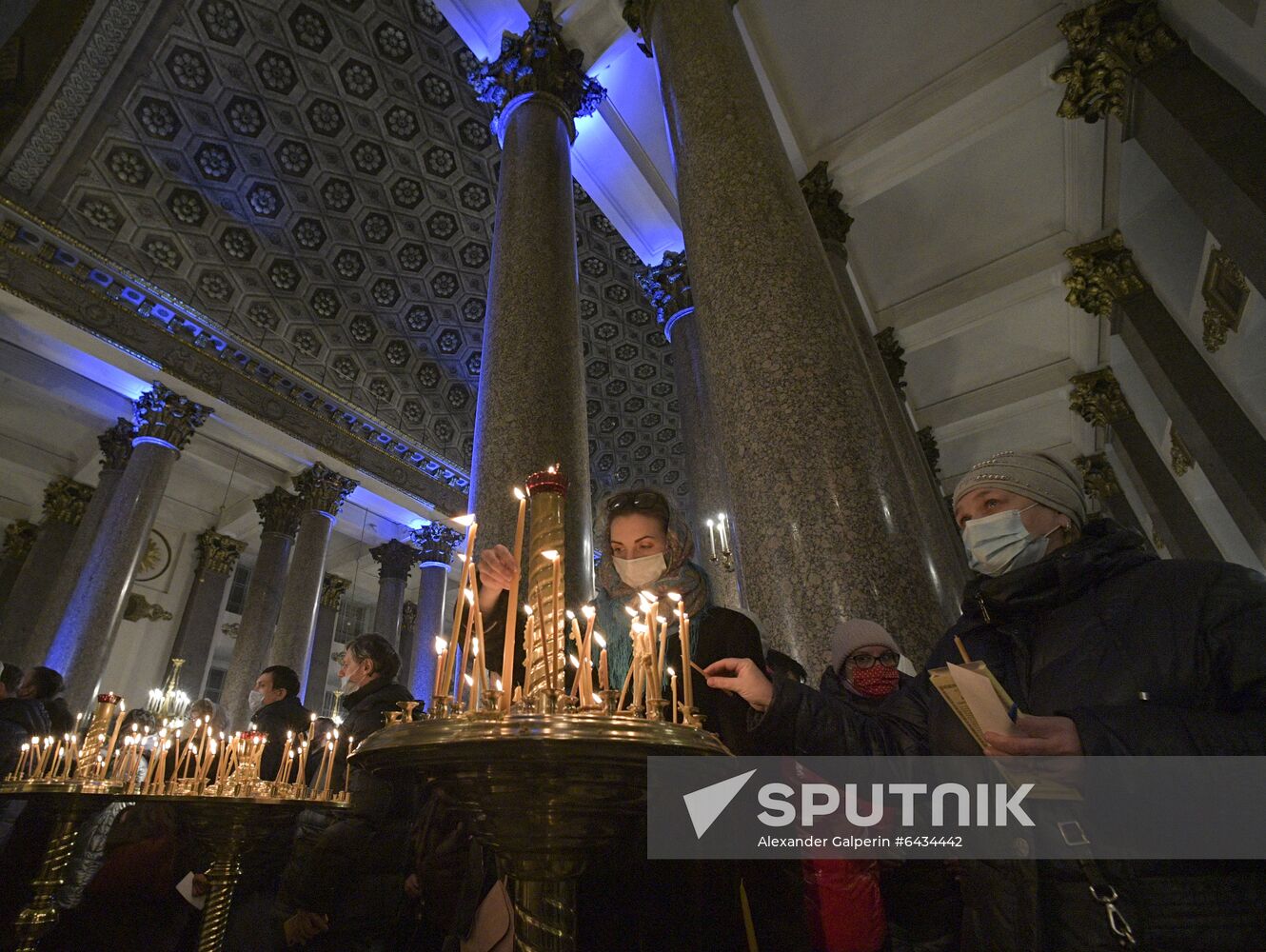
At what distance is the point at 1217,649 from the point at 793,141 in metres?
7.72

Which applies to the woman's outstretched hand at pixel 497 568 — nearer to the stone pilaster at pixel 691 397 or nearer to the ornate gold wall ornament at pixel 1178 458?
the stone pilaster at pixel 691 397

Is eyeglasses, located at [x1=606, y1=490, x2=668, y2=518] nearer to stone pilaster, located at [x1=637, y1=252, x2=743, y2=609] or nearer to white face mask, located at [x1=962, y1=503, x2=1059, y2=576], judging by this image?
white face mask, located at [x1=962, y1=503, x2=1059, y2=576]

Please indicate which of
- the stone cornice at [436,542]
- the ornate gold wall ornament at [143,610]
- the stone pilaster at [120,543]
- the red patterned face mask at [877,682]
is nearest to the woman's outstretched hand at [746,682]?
the red patterned face mask at [877,682]

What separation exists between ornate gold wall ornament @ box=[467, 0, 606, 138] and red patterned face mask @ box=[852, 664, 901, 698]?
206 inches

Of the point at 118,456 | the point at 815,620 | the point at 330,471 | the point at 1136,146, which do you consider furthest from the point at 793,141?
the point at 118,456

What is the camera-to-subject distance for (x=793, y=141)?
7.40m

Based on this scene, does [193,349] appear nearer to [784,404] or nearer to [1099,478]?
[784,404]

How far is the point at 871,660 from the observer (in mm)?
1928

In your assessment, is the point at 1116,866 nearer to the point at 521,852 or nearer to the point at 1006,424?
the point at 521,852

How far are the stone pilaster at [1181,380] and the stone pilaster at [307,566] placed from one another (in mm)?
11502

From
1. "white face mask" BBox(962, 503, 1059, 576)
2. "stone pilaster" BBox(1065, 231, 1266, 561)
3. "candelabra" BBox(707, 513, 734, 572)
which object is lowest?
"white face mask" BBox(962, 503, 1059, 576)

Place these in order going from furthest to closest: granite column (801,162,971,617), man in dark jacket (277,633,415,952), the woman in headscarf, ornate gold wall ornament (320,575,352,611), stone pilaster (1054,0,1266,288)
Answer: ornate gold wall ornament (320,575,352,611) → granite column (801,162,971,617) → stone pilaster (1054,0,1266,288) → man in dark jacket (277,633,415,952) → the woman in headscarf

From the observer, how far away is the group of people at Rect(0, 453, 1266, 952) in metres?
0.95

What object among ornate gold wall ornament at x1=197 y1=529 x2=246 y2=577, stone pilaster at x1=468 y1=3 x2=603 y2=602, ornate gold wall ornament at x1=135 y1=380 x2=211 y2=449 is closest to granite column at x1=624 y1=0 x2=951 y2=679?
stone pilaster at x1=468 y1=3 x2=603 y2=602
